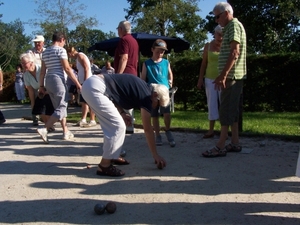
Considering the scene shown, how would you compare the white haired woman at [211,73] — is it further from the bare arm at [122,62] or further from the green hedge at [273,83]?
the green hedge at [273,83]

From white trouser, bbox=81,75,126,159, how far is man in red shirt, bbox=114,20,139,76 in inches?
63.6

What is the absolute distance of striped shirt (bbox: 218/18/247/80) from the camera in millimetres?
4992

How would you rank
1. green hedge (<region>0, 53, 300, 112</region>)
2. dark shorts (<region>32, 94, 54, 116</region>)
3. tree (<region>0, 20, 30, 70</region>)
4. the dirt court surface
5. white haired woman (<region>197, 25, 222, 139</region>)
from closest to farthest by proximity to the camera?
1. the dirt court surface
2. white haired woman (<region>197, 25, 222, 139</region>)
3. dark shorts (<region>32, 94, 54, 116</region>)
4. green hedge (<region>0, 53, 300, 112</region>)
5. tree (<region>0, 20, 30, 70</region>)

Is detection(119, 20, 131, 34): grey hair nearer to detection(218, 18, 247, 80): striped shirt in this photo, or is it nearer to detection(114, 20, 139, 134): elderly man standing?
detection(114, 20, 139, 134): elderly man standing

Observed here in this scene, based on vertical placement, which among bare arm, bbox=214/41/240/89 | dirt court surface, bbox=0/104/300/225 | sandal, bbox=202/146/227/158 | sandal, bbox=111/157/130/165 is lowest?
dirt court surface, bbox=0/104/300/225

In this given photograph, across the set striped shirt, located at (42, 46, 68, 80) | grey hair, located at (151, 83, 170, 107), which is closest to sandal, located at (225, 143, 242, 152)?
grey hair, located at (151, 83, 170, 107)

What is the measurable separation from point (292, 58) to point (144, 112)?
28.7ft

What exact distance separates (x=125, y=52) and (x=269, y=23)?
24.6m

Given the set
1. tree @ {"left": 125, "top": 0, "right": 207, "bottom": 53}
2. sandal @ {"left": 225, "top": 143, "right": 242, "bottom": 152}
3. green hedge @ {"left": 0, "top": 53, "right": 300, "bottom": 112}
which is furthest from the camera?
tree @ {"left": 125, "top": 0, "right": 207, "bottom": 53}

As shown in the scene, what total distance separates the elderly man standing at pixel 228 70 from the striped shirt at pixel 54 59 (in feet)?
9.11

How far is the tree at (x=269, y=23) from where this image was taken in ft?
85.3

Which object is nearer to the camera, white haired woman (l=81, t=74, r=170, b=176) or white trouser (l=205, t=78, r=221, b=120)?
white haired woman (l=81, t=74, r=170, b=176)

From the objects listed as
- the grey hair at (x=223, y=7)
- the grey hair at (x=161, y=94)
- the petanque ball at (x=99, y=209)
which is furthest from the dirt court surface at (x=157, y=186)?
the grey hair at (x=223, y=7)

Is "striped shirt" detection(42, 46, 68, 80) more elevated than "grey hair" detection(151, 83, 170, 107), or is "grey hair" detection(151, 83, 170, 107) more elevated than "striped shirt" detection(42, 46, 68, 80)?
"striped shirt" detection(42, 46, 68, 80)
